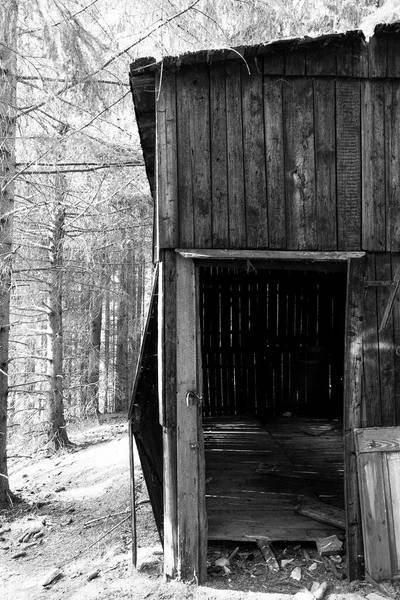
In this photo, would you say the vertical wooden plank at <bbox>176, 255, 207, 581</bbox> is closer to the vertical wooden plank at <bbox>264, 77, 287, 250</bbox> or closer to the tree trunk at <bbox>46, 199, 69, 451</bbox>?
the vertical wooden plank at <bbox>264, 77, 287, 250</bbox>

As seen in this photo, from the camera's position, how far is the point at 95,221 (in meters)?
11.2

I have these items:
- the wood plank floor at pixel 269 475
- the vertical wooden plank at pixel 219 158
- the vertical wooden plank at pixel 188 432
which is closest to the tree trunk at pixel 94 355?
the wood plank floor at pixel 269 475

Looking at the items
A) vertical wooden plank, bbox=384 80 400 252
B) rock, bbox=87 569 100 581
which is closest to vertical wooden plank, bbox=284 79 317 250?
vertical wooden plank, bbox=384 80 400 252

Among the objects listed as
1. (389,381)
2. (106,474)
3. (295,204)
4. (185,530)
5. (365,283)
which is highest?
(295,204)

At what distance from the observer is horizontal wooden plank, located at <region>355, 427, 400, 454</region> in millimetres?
4906

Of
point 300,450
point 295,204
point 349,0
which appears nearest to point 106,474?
point 300,450

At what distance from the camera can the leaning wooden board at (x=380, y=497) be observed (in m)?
4.74

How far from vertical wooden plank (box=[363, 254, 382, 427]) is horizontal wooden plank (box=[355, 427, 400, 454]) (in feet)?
0.27

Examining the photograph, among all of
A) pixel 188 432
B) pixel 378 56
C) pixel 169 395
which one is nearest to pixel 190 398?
pixel 169 395

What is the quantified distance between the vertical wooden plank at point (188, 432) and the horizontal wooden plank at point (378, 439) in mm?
1404

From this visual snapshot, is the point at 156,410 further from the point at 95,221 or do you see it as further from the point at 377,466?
the point at 95,221

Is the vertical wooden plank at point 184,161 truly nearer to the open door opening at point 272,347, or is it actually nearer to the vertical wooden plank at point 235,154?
the vertical wooden plank at point 235,154

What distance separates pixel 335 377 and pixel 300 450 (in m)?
3.76

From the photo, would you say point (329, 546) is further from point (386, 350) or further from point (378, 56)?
point (378, 56)
